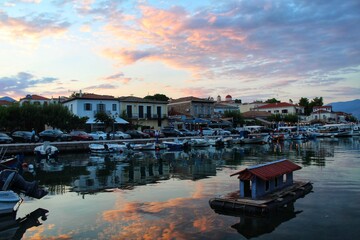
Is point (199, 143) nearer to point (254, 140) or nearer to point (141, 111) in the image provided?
point (254, 140)

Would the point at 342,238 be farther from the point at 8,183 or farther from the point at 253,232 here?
the point at 8,183

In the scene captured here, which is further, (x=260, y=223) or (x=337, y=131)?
(x=337, y=131)

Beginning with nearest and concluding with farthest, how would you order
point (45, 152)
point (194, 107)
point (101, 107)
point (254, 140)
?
point (45, 152), point (254, 140), point (101, 107), point (194, 107)

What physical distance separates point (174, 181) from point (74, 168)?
11.5 meters

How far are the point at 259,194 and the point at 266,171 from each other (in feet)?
3.79

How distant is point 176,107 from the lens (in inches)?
3354

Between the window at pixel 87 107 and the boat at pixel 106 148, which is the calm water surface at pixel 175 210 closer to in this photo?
the boat at pixel 106 148

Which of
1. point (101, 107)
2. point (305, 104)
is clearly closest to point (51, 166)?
point (101, 107)

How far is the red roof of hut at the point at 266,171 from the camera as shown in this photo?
14734 millimetres

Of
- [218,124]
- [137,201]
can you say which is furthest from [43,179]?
[218,124]

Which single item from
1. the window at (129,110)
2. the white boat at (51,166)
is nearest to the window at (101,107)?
the window at (129,110)

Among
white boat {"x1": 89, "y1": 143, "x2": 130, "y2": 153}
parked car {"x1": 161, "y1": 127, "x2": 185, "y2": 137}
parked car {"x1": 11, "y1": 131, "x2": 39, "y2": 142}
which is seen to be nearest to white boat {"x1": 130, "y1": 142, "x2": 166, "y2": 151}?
white boat {"x1": 89, "y1": 143, "x2": 130, "y2": 153}

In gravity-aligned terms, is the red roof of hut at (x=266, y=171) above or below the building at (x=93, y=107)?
below

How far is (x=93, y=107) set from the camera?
212 ft
